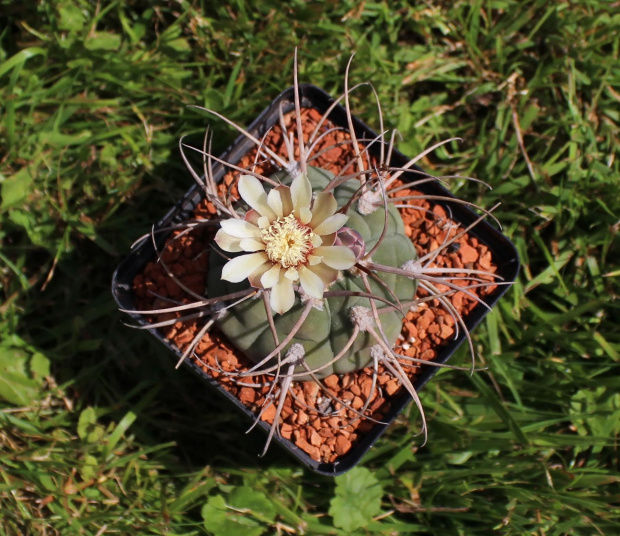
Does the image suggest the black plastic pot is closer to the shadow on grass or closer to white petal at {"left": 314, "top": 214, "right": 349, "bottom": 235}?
the shadow on grass

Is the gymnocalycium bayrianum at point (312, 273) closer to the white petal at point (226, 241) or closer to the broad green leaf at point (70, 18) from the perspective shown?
the white petal at point (226, 241)

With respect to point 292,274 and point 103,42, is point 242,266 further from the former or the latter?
point 103,42

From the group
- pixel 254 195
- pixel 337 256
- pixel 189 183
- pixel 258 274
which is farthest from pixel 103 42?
pixel 337 256

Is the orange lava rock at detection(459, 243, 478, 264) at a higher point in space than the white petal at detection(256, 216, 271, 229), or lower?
lower

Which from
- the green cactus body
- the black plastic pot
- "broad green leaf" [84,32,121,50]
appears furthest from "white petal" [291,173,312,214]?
"broad green leaf" [84,32,121,50]

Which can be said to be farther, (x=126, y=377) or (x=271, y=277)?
(x=126, y=377)

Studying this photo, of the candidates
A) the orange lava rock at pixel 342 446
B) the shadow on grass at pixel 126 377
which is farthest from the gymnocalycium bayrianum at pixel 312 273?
the shadow on grass at pixel 126 377

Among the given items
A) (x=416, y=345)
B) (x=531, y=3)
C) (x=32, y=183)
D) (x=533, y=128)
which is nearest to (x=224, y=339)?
(x=416, y=345)
